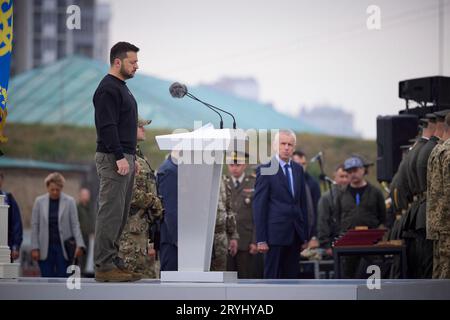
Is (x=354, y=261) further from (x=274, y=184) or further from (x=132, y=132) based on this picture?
(x=132, y=132)

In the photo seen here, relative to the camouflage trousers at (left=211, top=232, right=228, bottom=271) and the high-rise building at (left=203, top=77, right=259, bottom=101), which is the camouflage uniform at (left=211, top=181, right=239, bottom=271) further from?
the high-rise building at (left=203, top=77, right=259, bottom=101)

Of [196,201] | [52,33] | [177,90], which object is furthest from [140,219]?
[52,33]

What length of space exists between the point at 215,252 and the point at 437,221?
8.76ft

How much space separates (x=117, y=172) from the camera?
8852mm

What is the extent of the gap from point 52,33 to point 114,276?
206 feet

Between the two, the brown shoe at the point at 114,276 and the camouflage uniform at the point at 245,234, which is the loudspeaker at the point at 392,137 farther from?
the brown shoe at the point at 114,276

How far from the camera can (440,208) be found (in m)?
10.2

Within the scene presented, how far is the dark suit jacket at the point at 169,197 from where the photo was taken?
38.3 ft

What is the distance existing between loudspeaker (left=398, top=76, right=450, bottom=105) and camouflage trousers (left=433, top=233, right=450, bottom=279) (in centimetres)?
341

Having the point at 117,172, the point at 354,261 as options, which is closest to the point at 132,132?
the point at 117,172

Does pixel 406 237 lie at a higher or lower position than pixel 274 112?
lower

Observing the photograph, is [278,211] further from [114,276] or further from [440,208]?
[114,276]

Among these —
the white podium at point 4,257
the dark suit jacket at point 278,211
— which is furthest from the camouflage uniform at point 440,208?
the white podium at point 4,257

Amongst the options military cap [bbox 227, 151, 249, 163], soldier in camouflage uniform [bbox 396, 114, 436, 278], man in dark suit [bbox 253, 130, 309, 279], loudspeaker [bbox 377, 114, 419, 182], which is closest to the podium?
man in dark suit [bbox 253, 130, 309, 279]
